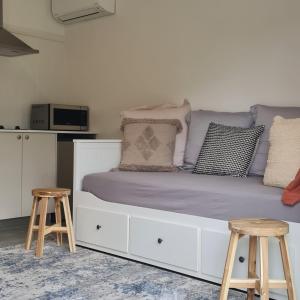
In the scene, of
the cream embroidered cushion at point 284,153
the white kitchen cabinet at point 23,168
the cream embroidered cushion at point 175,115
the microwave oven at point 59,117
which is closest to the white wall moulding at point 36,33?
the microwave oven at point 59,117

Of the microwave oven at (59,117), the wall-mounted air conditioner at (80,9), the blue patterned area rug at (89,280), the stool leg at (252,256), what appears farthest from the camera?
the microwave oven at (59,117)

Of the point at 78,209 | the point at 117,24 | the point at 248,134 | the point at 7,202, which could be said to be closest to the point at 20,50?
the point at 117,24

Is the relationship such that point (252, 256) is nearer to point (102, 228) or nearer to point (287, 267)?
point (287, 267)

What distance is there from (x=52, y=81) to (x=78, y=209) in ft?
6.16

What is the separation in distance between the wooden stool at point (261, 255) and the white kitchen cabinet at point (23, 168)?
2378 millimetres

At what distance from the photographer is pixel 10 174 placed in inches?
153

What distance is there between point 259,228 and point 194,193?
0.68 meters

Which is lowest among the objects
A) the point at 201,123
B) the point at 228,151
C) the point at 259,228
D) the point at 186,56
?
the point at 259,228

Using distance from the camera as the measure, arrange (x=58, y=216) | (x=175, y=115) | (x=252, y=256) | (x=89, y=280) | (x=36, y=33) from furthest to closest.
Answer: (x=36, y=33) < (x=175, y=115) < (x=58, y=216) < (x=89, y=280) < (x=252, y=256)

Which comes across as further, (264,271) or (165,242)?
(165,242)

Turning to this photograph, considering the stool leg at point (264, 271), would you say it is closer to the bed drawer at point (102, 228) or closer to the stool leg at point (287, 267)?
the stool leg at point (287, 267)

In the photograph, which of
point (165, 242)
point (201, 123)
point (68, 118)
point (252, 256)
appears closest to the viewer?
point (252, 256)

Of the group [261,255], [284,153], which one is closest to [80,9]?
[284,153]

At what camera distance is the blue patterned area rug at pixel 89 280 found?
2.30 meters
